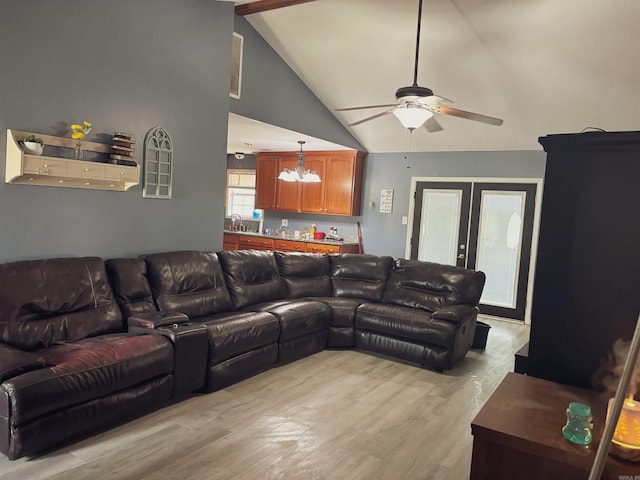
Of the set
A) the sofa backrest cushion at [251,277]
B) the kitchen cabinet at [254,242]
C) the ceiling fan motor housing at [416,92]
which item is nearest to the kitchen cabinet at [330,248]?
the kitchen cabinet at [254,242]

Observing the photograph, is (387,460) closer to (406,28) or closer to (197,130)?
(197,130)

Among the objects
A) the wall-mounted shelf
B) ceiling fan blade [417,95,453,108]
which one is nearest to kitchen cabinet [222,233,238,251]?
the wall-mounted shelf

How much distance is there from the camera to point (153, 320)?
334 centimetres

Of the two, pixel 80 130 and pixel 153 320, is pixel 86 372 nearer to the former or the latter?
pixel 153 320

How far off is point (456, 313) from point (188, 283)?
243 cm

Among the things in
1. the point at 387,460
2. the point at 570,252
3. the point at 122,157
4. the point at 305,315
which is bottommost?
the point at 387,460

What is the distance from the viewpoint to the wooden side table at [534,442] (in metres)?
Answer: 1.32

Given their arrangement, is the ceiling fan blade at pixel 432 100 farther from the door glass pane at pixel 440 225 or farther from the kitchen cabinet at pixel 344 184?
the kitchen cabinet at pixel 344 184

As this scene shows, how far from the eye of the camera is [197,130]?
181 inches

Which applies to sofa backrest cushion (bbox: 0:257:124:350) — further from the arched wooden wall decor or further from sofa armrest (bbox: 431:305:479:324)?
sofa armrest (bbox: 431:305:479:324)

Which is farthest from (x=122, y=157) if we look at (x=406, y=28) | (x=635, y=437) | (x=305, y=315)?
(x=635, y=437)

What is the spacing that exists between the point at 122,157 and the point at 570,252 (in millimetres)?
3305

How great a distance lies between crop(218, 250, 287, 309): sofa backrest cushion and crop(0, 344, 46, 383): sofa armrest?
1988mm

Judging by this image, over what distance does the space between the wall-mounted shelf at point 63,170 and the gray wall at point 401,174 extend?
4.50m
